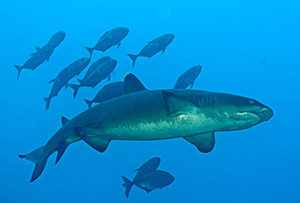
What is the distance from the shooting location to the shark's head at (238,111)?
8.70ft

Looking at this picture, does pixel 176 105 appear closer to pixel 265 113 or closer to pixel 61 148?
pixel 265 113

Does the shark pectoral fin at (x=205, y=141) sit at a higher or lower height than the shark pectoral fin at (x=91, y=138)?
lower

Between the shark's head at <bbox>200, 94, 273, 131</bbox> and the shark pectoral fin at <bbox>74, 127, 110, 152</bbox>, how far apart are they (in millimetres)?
1420

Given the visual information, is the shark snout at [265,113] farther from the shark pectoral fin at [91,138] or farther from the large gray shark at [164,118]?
the shark pectoral fin at [91,138]

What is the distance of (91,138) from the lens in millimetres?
3428

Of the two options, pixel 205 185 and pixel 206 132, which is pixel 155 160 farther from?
pixel 205 185

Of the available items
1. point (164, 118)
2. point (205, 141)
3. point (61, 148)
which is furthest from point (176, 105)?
point (61, 148)

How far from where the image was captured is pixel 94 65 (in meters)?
7.36

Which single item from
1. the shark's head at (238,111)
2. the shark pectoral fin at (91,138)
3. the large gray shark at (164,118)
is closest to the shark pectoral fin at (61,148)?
the large gray shark at (164,118)

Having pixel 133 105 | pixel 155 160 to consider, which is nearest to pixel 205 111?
pixel 133 105

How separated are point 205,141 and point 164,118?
0.68 metres

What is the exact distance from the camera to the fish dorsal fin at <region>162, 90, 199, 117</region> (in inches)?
106

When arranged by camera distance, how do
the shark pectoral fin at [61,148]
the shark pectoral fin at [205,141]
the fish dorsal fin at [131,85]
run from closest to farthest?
the shark pectoral fin at [205,141] → the shark pectoral fin at [61,148] → the fish dorsal fin at [131,85]

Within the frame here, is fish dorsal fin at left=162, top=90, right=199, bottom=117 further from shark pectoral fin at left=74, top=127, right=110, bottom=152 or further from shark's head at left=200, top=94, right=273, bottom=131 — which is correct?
shark pectoral fin at left=74, top=127, right=110, bottom=152
